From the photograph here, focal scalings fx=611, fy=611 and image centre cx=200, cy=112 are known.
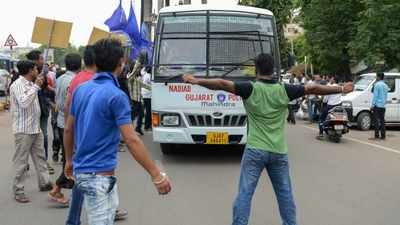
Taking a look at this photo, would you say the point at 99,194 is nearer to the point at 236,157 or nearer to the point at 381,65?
the point at 236,157

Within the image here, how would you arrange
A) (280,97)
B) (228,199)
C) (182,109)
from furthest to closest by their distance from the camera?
(182,109)
(228,199)
(280,97)

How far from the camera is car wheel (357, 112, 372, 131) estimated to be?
1869 centimetres

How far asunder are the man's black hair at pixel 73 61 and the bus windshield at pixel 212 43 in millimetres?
2652

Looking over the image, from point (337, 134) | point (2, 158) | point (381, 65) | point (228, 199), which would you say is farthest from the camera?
point (381, 65)

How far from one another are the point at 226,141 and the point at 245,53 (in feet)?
5.33

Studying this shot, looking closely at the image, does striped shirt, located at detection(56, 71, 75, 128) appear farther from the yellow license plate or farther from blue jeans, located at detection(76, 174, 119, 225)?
blue jeans, located at detection(76, 174, 119, 225)

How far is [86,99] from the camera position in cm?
398

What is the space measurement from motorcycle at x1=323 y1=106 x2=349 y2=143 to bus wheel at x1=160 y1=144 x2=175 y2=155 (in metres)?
4.95

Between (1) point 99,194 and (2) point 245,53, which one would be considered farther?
(2) point 245,53

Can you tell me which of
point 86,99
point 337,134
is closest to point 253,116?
point 86,99

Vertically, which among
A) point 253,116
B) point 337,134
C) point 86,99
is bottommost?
point 337,134

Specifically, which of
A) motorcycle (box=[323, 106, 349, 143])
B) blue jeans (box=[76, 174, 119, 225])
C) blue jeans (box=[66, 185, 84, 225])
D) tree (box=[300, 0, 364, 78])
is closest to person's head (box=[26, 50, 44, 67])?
blue jeans (box=[66, 185, 84, 225])

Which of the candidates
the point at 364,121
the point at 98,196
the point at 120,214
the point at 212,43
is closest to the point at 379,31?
the point at 364,121

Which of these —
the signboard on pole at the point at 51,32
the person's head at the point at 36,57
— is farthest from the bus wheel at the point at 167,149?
the person's head at the point at 36,57
